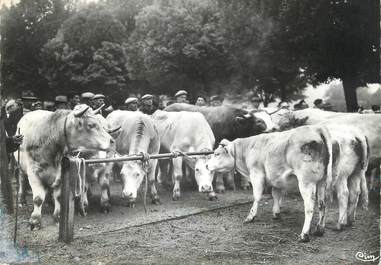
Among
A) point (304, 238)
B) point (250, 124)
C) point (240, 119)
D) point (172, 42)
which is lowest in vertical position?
point (304, 238)

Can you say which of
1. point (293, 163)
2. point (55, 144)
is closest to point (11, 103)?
point (55, 144)

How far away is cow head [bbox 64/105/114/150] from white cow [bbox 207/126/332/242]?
8.53 ft

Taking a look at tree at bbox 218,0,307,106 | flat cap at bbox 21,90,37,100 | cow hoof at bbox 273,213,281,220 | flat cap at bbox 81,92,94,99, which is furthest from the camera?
tree at bbox 218,0,307,106

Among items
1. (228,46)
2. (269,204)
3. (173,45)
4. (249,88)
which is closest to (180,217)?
(269,204)

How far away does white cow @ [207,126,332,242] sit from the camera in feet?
21.9

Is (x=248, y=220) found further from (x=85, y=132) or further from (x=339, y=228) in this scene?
(x=85, y=132)

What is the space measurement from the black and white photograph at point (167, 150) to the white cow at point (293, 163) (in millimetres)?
21

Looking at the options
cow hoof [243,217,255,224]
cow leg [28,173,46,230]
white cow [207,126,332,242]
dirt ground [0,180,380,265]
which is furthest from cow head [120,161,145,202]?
cow hoof [243,217,255,224]

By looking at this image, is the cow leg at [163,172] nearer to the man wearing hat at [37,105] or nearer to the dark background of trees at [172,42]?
the dark background of trees at [172,42]

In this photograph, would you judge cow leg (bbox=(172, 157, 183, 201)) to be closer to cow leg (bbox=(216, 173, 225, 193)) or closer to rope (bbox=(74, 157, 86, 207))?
cow leg (bbox=(216, 173, 225, 193))

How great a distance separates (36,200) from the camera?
7.36 meters

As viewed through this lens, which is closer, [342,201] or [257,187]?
[342,201]

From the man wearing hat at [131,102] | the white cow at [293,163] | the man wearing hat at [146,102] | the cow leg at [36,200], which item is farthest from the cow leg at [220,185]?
the cow leg at [36,200]

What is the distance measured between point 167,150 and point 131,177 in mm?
3027
